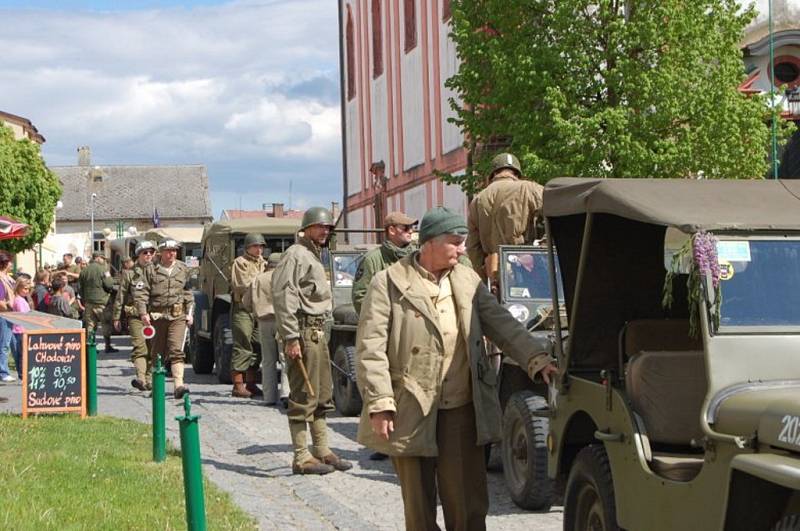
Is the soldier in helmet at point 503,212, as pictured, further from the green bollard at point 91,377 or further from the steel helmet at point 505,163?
the green bollard at point 91,377

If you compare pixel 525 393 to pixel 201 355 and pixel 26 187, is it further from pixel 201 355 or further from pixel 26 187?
pixel 26 187

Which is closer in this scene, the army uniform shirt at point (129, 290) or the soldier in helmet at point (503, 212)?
the soldier in helmet at point (503, 212)

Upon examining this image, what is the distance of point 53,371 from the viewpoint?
14.3 m

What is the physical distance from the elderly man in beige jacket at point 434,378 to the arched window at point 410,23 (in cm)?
3746

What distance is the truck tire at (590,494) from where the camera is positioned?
6.13 m

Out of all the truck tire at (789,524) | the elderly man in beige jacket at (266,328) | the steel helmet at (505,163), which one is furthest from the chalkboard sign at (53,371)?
the truck tire at (789,524)

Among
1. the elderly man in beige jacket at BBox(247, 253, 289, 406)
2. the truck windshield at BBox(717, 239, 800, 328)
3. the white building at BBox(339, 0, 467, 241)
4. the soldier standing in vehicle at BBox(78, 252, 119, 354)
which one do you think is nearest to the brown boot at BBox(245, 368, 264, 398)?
the elderly man in beige jacket at BBox(247, 253, 289, 406)

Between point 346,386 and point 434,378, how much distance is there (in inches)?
308

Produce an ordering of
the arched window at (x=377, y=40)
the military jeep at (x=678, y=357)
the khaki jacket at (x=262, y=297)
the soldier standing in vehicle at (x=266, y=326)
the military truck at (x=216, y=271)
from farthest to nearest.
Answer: the arched window at (x=377, y=40) → the military truck at (x=216, y=271) → the khaki jacket at (x=262, y=297) → the soldier standing in vehicle at (x=266, y=326) → the military jeep at (x=678, y=357)

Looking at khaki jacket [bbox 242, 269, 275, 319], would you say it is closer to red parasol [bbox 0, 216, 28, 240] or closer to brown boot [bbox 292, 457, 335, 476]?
brown boot [bbox 292, 457, 335, 476]

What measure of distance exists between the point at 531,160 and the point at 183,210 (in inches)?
3536

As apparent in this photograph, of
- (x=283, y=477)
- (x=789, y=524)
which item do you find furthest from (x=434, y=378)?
(x=283, y=477)

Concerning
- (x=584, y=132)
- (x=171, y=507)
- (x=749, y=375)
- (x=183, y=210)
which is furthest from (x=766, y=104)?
(x=183, y=210)

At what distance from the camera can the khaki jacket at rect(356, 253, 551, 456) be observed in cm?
641
